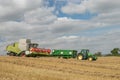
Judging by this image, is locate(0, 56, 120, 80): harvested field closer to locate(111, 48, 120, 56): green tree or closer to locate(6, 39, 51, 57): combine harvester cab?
locate(6, 39, 51, 57): combine harvester cab

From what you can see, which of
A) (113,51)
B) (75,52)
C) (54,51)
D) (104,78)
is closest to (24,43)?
(54,51)

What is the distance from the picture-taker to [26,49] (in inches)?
2077

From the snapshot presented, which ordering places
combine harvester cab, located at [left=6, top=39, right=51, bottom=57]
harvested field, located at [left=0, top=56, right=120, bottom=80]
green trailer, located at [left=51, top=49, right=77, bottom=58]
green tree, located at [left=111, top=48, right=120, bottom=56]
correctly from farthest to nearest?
green tree, located at [left=111, top=48, right=120, bottom=56] < green trailer, located at [left=51, top=49, right=77, bottom=58] < combine harvester cab, located at [left=6, top=39, right=51, bottom=57] < harvested field, located at [left=0, top=56, right=120, bottom=80]

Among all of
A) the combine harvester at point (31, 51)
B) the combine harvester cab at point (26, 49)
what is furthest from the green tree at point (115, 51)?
the combine harvester cab at point (26, 49)

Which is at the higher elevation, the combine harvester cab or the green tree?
the green tree

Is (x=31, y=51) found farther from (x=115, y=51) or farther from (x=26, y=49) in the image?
(x=115, y=51)

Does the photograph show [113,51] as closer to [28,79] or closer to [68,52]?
[68,52]

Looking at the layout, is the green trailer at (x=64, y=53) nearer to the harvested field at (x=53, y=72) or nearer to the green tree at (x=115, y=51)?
the harvested field at (x=53, y=72)

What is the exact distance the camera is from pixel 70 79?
22656 millimetres

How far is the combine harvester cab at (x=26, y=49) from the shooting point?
5159 cm

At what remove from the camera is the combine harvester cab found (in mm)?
51594

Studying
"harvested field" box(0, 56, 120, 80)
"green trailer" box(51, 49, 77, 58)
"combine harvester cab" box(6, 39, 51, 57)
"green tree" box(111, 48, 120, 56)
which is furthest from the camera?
"green tree" box(111, 48, 120, 56)

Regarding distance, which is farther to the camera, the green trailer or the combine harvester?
the green trailer

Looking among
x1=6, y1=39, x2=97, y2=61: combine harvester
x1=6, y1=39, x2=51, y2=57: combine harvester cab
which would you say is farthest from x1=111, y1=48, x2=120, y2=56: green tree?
x1=6, y1=39, x2=51, y2=57: combine harvester cab
